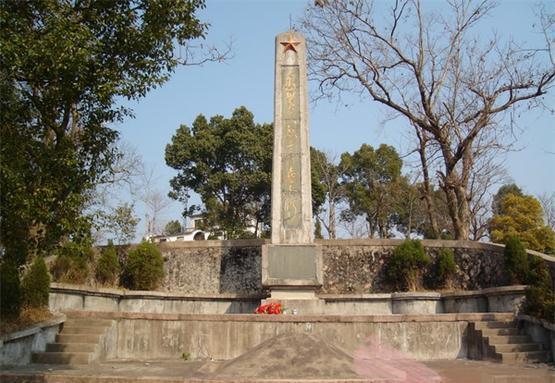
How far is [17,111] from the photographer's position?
6.30 meters

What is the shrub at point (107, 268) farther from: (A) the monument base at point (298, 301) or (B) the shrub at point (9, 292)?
(B) the shrub at point (9, 292)

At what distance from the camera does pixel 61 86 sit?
616 centimetres

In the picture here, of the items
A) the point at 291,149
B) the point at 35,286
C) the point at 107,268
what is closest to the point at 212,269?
the point at 107,268

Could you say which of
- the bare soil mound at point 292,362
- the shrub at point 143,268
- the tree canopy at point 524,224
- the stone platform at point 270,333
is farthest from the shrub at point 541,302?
the tree canopy at point 524,224

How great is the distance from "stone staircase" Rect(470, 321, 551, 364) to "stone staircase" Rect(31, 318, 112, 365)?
5.92 meters

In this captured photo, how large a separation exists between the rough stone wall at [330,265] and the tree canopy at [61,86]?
7.81 m

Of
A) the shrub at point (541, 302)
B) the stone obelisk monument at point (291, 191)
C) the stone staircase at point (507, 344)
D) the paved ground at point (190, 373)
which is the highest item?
the stone obelisk monument at point (291, 191)

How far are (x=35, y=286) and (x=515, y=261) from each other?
9745 millimetres

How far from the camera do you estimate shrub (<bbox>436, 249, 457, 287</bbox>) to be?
1381 cm

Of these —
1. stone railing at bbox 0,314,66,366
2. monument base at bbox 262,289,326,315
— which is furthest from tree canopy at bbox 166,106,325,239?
stone railing at bbox 0,314,66,366

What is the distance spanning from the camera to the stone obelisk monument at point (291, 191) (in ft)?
39.6

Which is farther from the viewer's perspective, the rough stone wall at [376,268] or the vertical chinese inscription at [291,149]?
the rough stone wall at [376,268]

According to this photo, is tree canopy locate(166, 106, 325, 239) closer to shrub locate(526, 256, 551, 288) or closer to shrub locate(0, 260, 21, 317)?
shrub locate(526, 256, 551, 288)

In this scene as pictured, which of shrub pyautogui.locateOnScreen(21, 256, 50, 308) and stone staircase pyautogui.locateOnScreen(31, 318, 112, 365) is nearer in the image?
stone staircase pyautogui.locateOnScreen(31, 318, 112, 365)
